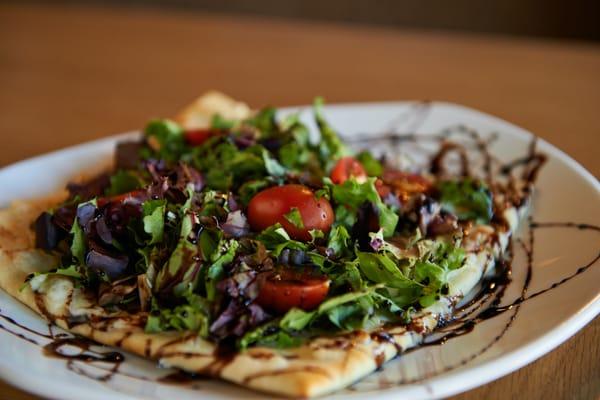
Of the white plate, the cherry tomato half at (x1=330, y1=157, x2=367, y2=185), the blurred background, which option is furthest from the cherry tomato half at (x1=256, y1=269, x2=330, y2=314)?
the blurred background

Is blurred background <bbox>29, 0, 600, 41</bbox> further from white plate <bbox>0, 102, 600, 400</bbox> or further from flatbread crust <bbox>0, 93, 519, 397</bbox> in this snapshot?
flatbread crust <bbox>0, 93, 519, 397</bbox>

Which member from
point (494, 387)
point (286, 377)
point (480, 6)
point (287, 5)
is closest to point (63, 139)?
point (286, 377)

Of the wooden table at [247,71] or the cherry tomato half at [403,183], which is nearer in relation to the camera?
the cherry tomato half at [403,183]

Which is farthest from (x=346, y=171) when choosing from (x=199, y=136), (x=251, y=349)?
(x=251, y=349)

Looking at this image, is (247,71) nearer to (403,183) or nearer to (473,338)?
(403,183)

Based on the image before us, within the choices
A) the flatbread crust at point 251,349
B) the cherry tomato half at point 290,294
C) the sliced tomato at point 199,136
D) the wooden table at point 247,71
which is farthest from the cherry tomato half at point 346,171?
the wooden table at point 247,71

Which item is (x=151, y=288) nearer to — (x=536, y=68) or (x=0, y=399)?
(x=0, y=399)

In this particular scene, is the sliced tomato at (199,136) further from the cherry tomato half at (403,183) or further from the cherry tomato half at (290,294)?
the cherry tomato half at (290,294)
